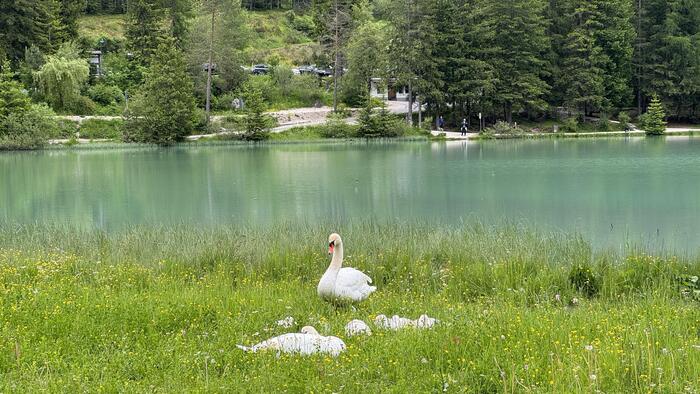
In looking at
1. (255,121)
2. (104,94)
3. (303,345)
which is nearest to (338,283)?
(303,345)

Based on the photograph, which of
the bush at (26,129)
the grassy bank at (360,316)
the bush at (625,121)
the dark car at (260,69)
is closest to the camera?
the grassy bank at (360,316)

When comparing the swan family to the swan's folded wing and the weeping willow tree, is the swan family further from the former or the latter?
the weeping willow tree

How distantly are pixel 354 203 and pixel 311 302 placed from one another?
35.3 feet

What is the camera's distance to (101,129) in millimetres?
41219

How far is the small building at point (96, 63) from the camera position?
48.7 m

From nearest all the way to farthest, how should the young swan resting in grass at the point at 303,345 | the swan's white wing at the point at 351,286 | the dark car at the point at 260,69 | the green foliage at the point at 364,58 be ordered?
the young swan resting in grass at the point at 303,345 < the swan's white wing at the point at 351,286 < the green foliage at the point at 364,58 < the dark car at the point at 260,69

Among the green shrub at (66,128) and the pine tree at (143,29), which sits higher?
the pine tree at (143,29)

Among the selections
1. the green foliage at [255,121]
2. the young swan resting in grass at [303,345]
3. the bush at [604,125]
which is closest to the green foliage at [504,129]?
the bush at [604,125]

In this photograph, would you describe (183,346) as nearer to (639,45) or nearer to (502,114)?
(502,114)

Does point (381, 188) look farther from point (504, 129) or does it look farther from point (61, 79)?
point (61, 79)

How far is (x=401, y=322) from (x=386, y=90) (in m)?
50.9

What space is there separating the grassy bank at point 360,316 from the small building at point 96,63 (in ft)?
139

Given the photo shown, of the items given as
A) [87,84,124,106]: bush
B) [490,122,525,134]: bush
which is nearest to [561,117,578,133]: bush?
[490,122,525,134]: bush

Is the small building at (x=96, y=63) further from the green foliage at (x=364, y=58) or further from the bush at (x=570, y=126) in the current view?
the bush at (x=570, y=126)
